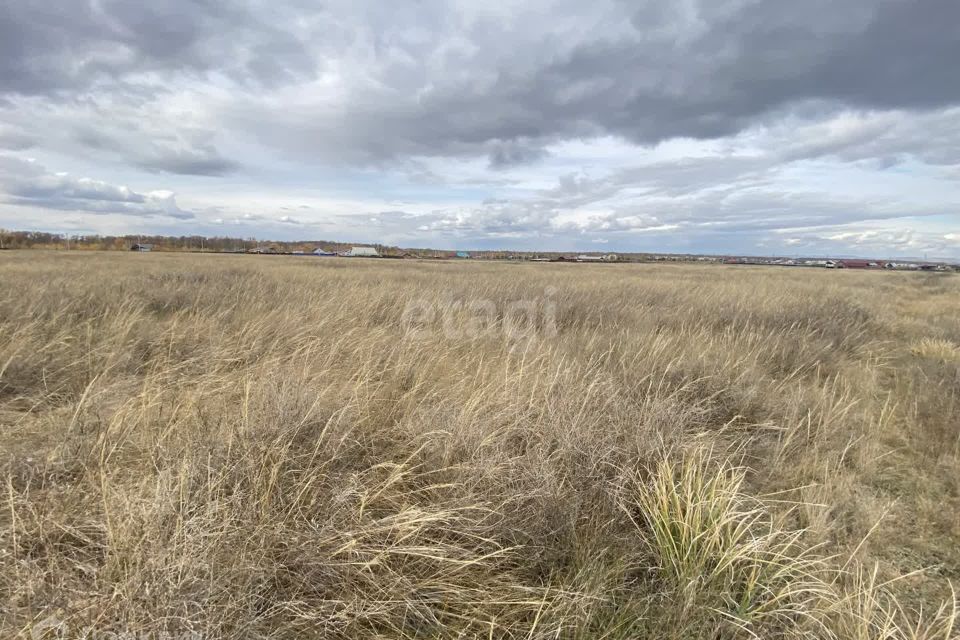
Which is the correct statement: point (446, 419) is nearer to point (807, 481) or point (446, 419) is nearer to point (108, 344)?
point (807, 481)

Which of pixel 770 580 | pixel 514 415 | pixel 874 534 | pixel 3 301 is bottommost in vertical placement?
pixel 874 534

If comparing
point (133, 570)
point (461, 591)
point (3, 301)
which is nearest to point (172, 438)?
point (133, 570)

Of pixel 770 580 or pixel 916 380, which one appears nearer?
pixel 770 580

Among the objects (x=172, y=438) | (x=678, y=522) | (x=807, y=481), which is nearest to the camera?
(x=678, y=522)

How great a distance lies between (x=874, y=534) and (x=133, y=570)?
3.80 meters

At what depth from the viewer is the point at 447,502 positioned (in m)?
2.07

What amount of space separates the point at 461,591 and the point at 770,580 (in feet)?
4.34

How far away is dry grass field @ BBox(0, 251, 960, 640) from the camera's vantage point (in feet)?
4.98

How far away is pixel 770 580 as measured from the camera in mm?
1821

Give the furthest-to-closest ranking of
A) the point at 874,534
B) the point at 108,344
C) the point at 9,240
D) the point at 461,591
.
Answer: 1. the point at 9,240
2. the point at 108,344
3. the point at 874,534
4. the point at 461,591

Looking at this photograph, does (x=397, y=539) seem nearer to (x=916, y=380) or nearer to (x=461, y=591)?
(x=461, y=591)

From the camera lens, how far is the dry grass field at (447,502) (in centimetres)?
152

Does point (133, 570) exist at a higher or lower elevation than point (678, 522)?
higher

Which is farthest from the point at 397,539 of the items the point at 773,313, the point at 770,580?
the point at 773,313
